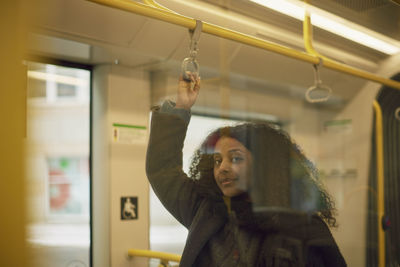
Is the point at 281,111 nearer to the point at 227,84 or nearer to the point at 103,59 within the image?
the point at 227,84

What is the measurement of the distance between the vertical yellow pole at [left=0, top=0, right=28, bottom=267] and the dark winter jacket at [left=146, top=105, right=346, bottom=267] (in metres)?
0.67

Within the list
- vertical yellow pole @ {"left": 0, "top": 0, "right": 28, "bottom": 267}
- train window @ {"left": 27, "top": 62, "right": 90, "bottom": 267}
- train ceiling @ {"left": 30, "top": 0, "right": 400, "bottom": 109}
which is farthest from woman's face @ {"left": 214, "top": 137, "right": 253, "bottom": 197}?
vertical yellow pole @ {"left": 0, "top": 0, "right": 28, "bottom": 267}

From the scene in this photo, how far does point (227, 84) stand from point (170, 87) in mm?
802

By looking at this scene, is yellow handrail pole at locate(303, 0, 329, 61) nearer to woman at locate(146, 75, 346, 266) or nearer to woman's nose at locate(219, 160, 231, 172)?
woman at locate(146, 75, 346, 266)

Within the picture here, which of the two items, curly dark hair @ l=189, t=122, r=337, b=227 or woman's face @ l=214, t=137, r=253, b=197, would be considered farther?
curly dark hair @ l=189, t=122, r=337, b=227

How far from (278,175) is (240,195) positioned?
0.82ft

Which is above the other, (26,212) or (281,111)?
(281,111)

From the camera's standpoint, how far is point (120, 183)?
6.24 ft

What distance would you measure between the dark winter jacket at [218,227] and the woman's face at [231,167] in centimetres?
6

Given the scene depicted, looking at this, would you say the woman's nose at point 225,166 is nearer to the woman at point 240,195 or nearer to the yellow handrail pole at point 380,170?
A: the woman at point 240,195

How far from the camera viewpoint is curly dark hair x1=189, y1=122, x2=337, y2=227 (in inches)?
78.1

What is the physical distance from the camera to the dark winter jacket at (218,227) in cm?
163

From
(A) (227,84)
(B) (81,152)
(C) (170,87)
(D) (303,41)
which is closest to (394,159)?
(D) (303,41)

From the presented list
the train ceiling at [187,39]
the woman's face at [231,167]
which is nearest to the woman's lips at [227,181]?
the woman's face at [231,167]
